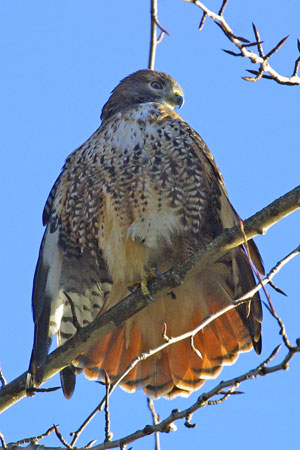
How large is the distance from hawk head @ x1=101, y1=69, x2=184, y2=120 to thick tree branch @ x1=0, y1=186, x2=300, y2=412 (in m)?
1.98

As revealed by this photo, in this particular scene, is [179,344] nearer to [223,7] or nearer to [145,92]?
[145,92]

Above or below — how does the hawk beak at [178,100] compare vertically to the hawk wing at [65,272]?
above

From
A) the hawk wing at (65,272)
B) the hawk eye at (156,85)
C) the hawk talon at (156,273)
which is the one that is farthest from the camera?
the hawk eye at (156,85)

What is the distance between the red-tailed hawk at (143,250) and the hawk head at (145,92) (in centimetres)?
71

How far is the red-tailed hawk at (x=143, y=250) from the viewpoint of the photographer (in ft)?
17.2

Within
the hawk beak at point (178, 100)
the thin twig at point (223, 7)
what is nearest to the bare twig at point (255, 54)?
the thin twig at point (223, 7)

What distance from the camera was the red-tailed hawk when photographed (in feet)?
17.2

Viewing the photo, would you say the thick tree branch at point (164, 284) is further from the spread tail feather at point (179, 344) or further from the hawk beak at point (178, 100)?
the hawk beak at point (178, 100)

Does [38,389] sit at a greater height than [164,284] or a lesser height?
lesser

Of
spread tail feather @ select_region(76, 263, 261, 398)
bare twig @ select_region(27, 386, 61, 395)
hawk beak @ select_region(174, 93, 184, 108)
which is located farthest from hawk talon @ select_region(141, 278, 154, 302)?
hawk beak @ select_region(174, 93, 184, 108)

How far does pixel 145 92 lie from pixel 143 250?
1689 millimetres

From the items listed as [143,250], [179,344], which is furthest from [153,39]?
[179,344]

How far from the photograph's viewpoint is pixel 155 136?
5.43 meters

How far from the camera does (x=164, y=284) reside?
4.67 meters
